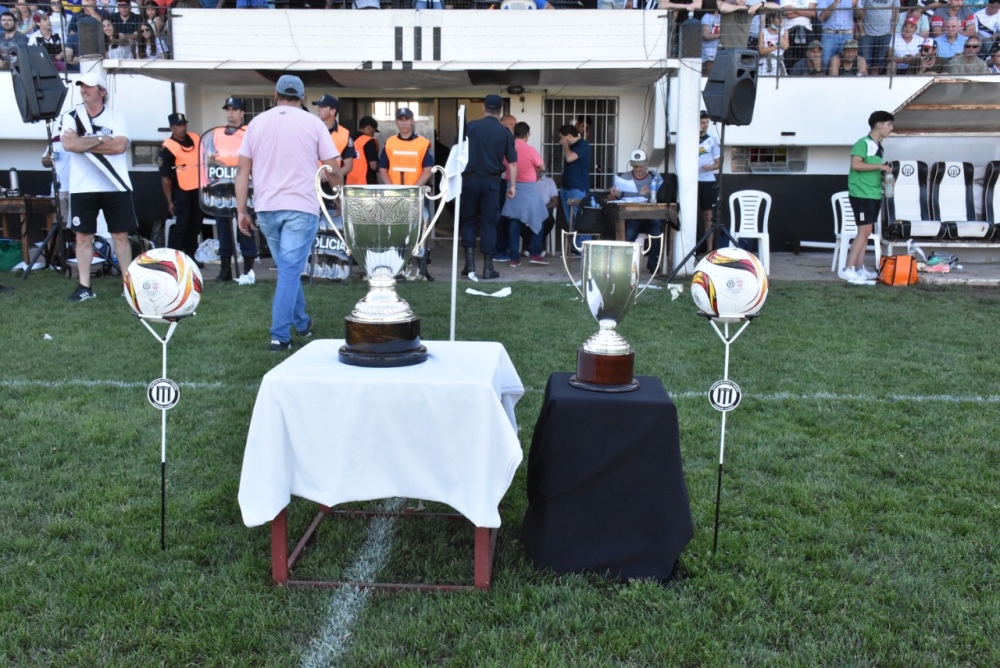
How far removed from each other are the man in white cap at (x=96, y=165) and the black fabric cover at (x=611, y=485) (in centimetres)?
567

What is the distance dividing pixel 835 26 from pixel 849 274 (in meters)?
5.24

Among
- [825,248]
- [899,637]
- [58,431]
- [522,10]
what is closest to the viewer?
[899,637]

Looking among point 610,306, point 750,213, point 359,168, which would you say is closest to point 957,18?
point 750,213

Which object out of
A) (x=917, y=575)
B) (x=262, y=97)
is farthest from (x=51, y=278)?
(x=917, y=575)

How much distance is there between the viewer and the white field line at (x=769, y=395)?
212 inches

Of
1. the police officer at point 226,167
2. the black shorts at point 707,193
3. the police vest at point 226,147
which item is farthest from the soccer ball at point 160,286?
the black shorts at point 707,193

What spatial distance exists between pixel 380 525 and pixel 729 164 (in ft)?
37.5

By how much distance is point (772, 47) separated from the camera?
13.3 metres

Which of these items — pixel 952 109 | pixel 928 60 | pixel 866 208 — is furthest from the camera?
pixel 928 60

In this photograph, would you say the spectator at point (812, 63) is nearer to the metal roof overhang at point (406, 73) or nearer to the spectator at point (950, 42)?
the spectator at point (950, 42)

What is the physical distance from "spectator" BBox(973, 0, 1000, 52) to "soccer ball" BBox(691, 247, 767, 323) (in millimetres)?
12968

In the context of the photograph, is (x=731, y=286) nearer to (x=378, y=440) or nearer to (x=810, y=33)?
(x=378, y=440)

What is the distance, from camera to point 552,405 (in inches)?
122

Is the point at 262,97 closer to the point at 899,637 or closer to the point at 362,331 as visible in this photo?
the point at 362,331
